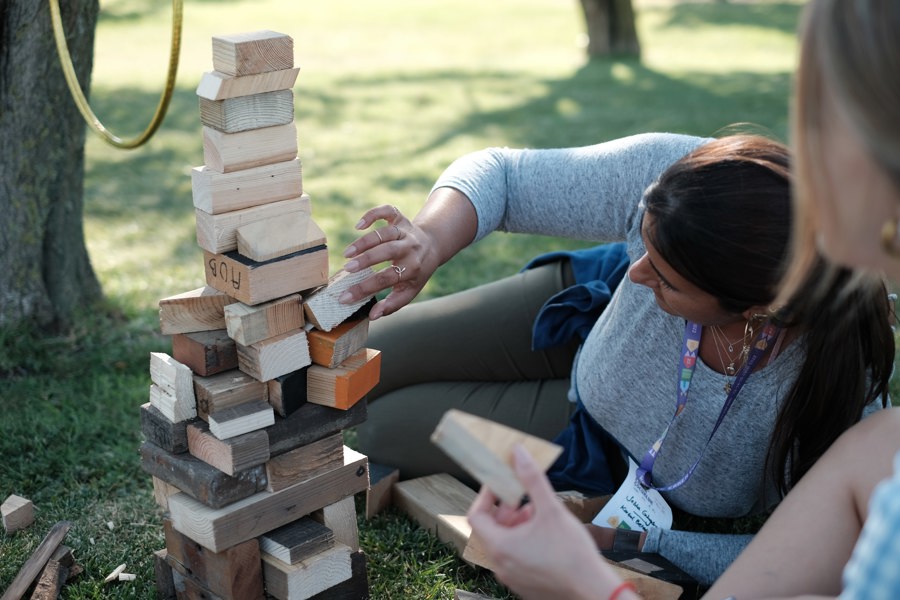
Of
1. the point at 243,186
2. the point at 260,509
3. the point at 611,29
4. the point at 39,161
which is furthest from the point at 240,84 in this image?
the point at 611,29

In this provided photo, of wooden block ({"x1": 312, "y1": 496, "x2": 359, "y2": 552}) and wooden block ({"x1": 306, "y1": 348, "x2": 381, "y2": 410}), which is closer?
wooden block ({"x1": 306, "y1": 348, "x2": 381, "y2": 410})

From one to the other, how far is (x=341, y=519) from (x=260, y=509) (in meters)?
0.23

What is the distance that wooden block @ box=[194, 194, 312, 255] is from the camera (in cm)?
→ 193

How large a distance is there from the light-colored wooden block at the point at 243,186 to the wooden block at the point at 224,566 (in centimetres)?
71

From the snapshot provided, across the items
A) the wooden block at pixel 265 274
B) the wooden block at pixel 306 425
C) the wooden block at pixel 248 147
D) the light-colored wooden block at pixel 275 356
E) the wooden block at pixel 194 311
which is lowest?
the wooden block at pixel 306 425

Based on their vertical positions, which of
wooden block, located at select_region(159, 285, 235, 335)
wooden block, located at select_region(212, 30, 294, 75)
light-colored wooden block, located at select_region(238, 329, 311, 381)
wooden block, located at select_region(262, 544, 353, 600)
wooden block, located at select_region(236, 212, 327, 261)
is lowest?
wooden block, located at select_region(262, 544, 353, 600)

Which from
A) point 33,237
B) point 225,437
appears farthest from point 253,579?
point 33,237

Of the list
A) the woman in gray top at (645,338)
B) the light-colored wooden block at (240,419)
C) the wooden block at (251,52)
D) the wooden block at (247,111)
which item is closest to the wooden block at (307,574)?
the light-colored wooden block at (240,419)

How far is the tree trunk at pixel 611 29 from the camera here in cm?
1095

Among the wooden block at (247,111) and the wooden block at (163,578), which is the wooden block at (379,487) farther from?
the wooden block at (247,111)

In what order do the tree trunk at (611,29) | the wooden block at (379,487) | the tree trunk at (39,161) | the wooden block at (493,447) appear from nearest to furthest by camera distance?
the wooden block at (493,447)
the wooden block at (379,487)
the tree trunk at (39,161)
the tree trunk at (611,29)

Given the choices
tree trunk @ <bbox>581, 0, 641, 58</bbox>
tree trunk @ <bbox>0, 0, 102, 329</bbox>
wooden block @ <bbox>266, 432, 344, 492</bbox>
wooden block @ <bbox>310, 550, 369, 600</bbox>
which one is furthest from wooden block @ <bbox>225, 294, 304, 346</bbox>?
tree trunk @ <bbox>581, 0, 641, 58</bbox>

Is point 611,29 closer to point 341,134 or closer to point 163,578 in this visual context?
point 341,134

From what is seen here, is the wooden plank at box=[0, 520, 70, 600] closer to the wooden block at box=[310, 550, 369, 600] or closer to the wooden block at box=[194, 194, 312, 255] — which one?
the wooden block at box=[310, 550, 369, 600]
